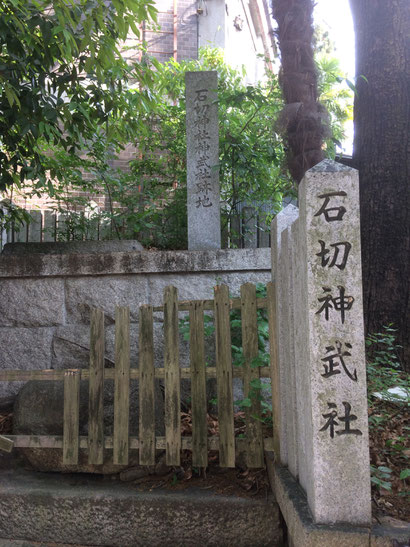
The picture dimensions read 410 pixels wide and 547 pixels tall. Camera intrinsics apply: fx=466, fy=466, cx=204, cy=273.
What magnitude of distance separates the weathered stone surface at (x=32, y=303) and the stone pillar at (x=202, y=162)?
4.47ft

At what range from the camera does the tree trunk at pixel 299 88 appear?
441 cm

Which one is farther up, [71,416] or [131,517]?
[71,416]

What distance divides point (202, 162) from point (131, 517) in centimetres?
325

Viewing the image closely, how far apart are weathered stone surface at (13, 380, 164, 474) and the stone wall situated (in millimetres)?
710

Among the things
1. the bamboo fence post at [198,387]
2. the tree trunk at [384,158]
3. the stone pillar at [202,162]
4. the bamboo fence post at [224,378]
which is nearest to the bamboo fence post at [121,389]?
the bamboo fence post at [198,387]

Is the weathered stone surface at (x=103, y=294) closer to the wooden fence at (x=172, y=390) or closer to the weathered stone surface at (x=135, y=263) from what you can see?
the weathered stone surface at (x=135, y=263)

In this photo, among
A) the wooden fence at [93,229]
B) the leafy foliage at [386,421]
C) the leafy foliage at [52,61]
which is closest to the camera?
the leafy foliage at [386,421]

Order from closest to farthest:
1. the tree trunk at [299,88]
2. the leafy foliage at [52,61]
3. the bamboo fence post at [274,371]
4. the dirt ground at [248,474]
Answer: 1. the dirt ground at [248,474]
2. the bamboo fence post at [274,371]
3. the leafy foliage at [52,61]
4. the tree trunk at [299,88]

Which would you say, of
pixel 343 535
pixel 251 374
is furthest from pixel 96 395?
pixel 343 535

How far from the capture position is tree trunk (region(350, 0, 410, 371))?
406 centimetres

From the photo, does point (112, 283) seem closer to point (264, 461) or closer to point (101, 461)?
point (101, 461)

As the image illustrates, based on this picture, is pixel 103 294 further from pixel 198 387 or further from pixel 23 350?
pixel 198 387

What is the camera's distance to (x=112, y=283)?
14.1 ft

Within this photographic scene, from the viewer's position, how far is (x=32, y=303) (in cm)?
434
